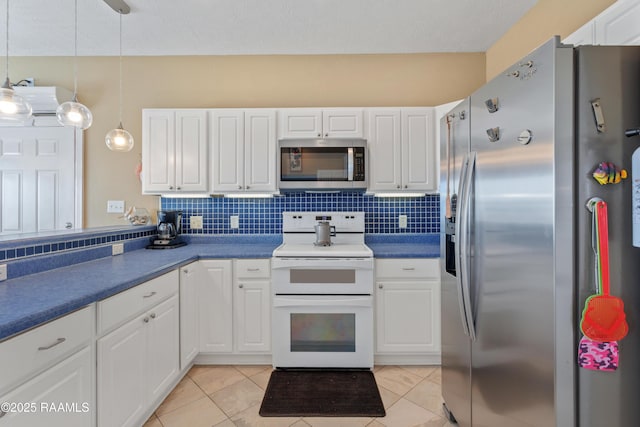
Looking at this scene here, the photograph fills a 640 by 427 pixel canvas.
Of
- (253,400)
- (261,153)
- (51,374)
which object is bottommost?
(253,400)

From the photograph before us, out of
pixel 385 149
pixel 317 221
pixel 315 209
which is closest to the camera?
pixel 385 149

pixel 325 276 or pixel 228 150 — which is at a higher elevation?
pixel 228 150

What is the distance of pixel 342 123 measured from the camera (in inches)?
99.2

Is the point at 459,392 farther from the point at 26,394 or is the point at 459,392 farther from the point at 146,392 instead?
the point at 26,394

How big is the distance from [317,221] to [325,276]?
651mm

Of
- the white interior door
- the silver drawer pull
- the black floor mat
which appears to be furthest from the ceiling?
the black floor mat

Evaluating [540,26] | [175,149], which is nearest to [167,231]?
[175,149]

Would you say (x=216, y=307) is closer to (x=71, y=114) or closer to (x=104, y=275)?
(x=104, y=275)

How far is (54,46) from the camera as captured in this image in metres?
2.70

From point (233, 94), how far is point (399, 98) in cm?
→ 166

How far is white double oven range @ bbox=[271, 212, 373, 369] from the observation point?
2.13 m

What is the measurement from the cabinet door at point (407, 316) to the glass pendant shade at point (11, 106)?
249 centimetres

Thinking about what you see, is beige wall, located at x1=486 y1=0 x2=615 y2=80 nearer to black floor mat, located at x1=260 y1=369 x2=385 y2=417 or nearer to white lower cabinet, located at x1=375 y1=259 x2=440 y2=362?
white lower cabinet, located at x1=375 y1=259 x2=440 y2=362

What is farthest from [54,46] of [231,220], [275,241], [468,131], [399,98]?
[468,131]
